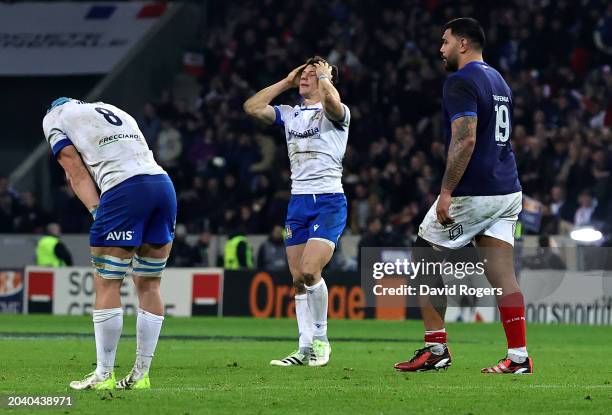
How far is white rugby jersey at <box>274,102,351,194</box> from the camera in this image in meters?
12.0

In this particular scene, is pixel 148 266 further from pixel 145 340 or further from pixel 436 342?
pixel 436 342

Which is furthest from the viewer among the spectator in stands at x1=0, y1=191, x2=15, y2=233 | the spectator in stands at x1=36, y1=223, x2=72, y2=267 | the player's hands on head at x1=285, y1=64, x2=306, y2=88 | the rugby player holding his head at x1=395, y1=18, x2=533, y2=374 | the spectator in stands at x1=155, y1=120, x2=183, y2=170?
the spectator in stands at x1=155, y1=120, x2=183, y2=170

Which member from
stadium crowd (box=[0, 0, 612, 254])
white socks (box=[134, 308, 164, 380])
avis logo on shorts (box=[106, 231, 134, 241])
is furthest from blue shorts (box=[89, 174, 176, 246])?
stadium crowd (box=[0, 0, 612, 254])

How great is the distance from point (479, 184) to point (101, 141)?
310 centimetres

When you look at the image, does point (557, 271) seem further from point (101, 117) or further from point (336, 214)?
point (101, 117)

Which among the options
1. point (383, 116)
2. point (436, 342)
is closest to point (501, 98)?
point (436, 342)

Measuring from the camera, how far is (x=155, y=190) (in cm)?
895

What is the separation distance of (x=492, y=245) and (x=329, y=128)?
217 cm

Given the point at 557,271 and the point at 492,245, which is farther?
the point at 557,271

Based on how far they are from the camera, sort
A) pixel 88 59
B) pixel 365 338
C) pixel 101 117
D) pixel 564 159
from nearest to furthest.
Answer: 1. pixel 101 117
2. pixel 365 338
3. pixel 564 159
4. pixel 88 59

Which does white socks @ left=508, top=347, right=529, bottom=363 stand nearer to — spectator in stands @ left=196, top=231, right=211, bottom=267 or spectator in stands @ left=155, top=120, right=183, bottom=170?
spectator in stands @ left=196, top=231, right=211, bottom=267

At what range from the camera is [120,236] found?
8.84m

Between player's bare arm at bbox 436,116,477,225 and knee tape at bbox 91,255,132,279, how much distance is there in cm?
258

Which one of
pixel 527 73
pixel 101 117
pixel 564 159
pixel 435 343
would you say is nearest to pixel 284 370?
pixel 435 343
